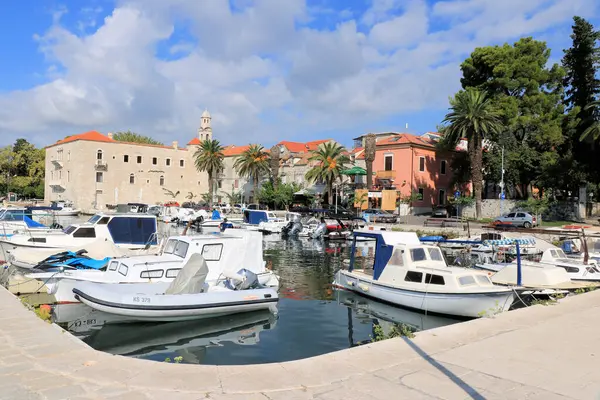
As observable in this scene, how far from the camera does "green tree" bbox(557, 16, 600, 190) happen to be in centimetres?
4731

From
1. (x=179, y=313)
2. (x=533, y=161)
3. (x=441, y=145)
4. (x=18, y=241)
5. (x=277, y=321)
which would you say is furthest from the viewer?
(x=441, y=145)

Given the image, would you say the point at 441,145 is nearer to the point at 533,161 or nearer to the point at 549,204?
the point at 533,161

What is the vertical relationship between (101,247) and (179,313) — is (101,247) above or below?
above

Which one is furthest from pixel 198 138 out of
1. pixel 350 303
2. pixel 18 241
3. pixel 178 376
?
pixel 178 376

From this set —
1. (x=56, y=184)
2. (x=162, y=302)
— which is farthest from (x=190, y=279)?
(x=56, y=184)

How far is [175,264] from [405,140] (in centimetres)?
4808

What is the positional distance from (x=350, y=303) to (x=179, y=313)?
686 cm

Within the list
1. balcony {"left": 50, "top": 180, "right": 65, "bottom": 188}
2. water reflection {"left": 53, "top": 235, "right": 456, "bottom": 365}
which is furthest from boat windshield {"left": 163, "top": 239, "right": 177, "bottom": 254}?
balcony {"left": 50, "top": 180, "right": 65, "bottom": 188}

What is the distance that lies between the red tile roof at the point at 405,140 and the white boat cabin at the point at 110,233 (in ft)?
135

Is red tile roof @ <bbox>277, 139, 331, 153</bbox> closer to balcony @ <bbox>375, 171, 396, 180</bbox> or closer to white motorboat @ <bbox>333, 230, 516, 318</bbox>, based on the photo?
balcony @ <bbox>375, 171, 396, 180</bbox>

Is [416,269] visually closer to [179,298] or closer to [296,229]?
[179,298]

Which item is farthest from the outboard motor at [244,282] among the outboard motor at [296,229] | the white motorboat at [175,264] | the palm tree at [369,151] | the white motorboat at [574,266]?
the palm tree at [369,151]

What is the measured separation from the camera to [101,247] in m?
20.6

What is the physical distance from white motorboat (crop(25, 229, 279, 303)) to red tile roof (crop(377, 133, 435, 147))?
148 ft
